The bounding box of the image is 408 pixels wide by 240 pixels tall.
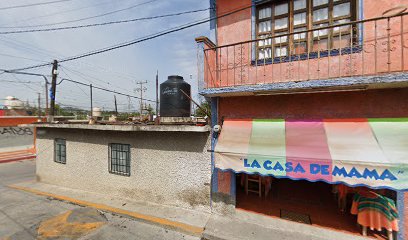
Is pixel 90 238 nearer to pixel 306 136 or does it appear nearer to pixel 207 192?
pixel 207 192

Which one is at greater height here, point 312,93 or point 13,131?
point 312,93

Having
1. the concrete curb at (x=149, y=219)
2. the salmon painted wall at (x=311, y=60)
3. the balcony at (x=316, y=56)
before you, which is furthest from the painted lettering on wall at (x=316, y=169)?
the concrete curb at (x=149, y=219)

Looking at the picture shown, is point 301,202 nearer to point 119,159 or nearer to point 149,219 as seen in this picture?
point 149,219

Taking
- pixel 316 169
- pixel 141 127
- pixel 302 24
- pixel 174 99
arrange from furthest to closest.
→ pixel 174 99
pixel 141 127
pixel 302 24
pixel 316 169

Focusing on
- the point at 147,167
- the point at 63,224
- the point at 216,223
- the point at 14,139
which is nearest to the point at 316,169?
the point at 216,223

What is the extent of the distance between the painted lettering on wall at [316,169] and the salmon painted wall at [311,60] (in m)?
2.34

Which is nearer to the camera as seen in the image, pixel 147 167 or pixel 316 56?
pixel 316 56

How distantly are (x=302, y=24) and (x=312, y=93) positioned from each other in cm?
198

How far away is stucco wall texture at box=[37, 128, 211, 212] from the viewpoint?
701 centimetres

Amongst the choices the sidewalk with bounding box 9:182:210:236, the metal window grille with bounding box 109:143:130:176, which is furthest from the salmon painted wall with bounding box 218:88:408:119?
the metal window grille with bounding box 109:143:130:176

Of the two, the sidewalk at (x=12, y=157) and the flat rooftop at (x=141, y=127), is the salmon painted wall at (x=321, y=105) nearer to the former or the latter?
the flat rooftop at (x=141, y=127)

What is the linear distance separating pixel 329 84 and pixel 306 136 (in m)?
1.38

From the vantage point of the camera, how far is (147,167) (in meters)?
7.88

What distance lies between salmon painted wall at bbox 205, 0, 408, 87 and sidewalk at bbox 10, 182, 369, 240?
14.2 feet
